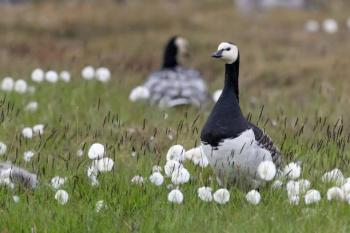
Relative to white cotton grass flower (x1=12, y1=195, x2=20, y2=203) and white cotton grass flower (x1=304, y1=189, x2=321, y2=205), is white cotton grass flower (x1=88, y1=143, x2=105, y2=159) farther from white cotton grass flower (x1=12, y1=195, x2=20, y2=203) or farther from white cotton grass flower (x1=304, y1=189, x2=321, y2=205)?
white cotton grass flower (x1=304, y1=189, x2=321, y2=205)

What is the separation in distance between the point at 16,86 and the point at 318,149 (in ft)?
18.0

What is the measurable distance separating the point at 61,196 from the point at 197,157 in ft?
5.69

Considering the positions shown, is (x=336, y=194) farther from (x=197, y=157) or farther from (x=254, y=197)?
(x=197, y=157)

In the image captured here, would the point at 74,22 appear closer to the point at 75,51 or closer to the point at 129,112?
the point at 75,51

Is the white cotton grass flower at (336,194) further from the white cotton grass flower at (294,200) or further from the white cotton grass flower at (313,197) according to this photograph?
the white cotton grass flower at (294,200)

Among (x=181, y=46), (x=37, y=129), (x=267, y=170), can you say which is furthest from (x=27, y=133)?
(x=181, y=46)

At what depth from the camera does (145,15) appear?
2727cm

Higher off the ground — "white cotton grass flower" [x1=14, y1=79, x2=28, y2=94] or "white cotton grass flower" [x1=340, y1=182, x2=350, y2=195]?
"white cotton grass flower" [x1=340, y1=182, x2=350, y2=195]

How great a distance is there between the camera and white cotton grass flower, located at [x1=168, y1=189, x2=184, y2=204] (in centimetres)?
729

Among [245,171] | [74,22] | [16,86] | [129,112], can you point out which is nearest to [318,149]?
[245,171]

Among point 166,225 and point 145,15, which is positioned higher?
point 166,225

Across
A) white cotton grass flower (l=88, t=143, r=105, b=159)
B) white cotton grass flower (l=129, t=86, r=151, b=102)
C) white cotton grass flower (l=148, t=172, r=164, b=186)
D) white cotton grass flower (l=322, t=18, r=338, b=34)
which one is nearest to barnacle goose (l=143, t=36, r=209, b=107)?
white cotton grass flower (l=129, t=86, r=151, b=102)

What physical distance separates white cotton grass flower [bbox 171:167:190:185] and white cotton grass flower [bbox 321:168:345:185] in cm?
130

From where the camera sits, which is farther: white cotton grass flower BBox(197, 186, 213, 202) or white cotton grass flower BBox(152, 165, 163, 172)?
white cotton grass flower BBox(152, 165, 163, 172)
